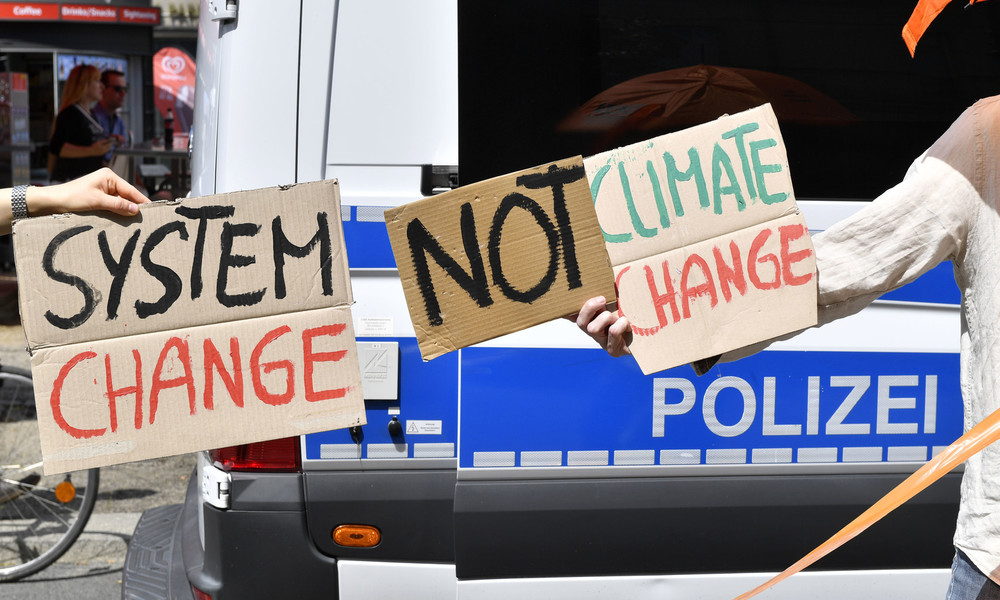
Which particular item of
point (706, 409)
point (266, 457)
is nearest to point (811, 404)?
point (706, 409)

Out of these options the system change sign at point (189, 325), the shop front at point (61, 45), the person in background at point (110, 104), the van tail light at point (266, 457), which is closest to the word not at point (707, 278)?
the system change sign at point (189, 325)

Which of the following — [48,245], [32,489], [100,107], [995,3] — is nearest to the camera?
[48,245]

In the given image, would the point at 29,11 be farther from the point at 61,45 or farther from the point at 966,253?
the point at 966,253

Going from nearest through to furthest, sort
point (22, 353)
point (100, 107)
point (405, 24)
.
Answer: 1. point (405, 24)
2. point (22, 353)
3. point (100, 107)

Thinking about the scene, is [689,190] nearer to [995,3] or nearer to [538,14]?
[538,14]

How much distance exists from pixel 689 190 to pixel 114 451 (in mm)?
1123

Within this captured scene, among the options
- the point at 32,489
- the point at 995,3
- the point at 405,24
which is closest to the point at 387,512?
the point at 405,24

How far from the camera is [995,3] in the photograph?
8.13ft

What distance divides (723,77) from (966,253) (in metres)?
0.92

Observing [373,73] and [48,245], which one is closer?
[48,245]

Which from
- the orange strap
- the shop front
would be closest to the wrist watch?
the orange strap

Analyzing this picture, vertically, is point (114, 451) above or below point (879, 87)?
below

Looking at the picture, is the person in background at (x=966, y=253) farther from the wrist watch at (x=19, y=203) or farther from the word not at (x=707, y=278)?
the wrist watch at (x=19, y=203)

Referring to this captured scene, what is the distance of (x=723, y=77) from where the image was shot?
7.94 ft
